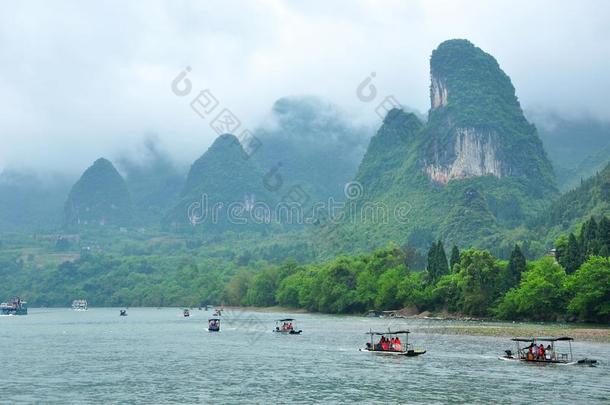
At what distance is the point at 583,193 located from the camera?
193 metres

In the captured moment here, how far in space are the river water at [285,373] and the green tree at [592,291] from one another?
19913 millimetres

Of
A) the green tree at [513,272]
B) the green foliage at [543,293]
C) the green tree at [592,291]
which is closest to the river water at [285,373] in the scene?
the green tree at [592,291]

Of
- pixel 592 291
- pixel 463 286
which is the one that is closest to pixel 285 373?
pixel 592 291

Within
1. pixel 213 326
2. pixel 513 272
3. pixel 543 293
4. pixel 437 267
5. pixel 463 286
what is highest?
pixel 437 267

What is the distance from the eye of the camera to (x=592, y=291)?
9819cm

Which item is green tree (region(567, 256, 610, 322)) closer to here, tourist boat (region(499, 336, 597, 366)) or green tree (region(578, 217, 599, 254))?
green tree (region(578, 217, 599, 254))

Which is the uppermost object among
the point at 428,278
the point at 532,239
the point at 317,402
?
the point at 532,239

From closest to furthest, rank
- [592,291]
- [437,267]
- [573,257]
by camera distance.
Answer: [592,291], [573,257], [437,267]

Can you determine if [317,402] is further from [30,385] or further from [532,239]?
[532,239]

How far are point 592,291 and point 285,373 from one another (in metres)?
52.5

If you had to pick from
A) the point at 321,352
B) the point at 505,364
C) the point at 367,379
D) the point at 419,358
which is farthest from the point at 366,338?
the point at 367,379

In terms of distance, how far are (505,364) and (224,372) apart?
21983 millimetres

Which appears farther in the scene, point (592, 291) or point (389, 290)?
point (389, 290)

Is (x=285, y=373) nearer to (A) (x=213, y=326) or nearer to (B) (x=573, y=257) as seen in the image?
(A) (x=213, y=326)
